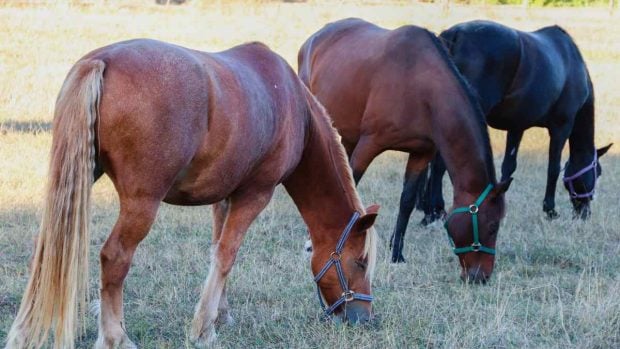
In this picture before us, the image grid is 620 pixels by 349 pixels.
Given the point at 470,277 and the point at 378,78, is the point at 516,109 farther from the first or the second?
the point at 470,277

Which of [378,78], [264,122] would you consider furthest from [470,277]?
[264,122]

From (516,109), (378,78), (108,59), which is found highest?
(108,59)

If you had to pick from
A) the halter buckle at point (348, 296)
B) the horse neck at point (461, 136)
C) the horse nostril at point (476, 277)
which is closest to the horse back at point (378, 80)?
the horse neck at point (461, 136)

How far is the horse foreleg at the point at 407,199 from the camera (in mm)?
6116

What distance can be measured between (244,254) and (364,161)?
48.6 inches

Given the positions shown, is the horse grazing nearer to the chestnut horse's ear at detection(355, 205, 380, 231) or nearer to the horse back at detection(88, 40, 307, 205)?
the chestnut horse's ear at detection(355, 205, 380, 231)

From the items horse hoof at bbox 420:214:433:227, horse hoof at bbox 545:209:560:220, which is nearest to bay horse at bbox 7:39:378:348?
horse hoof at bbox 420:214:433:227

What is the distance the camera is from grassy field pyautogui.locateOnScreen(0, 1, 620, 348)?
4.17m

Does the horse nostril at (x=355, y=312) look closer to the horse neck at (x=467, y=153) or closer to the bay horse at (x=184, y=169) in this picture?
the bay horse at (x=184, y=169)

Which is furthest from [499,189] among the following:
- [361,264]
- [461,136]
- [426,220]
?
[426,220]

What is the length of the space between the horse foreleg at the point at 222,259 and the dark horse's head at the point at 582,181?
15.9ft

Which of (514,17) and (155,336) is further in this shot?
(514,17)

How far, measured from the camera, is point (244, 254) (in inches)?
229

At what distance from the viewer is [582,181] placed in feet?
26.7
